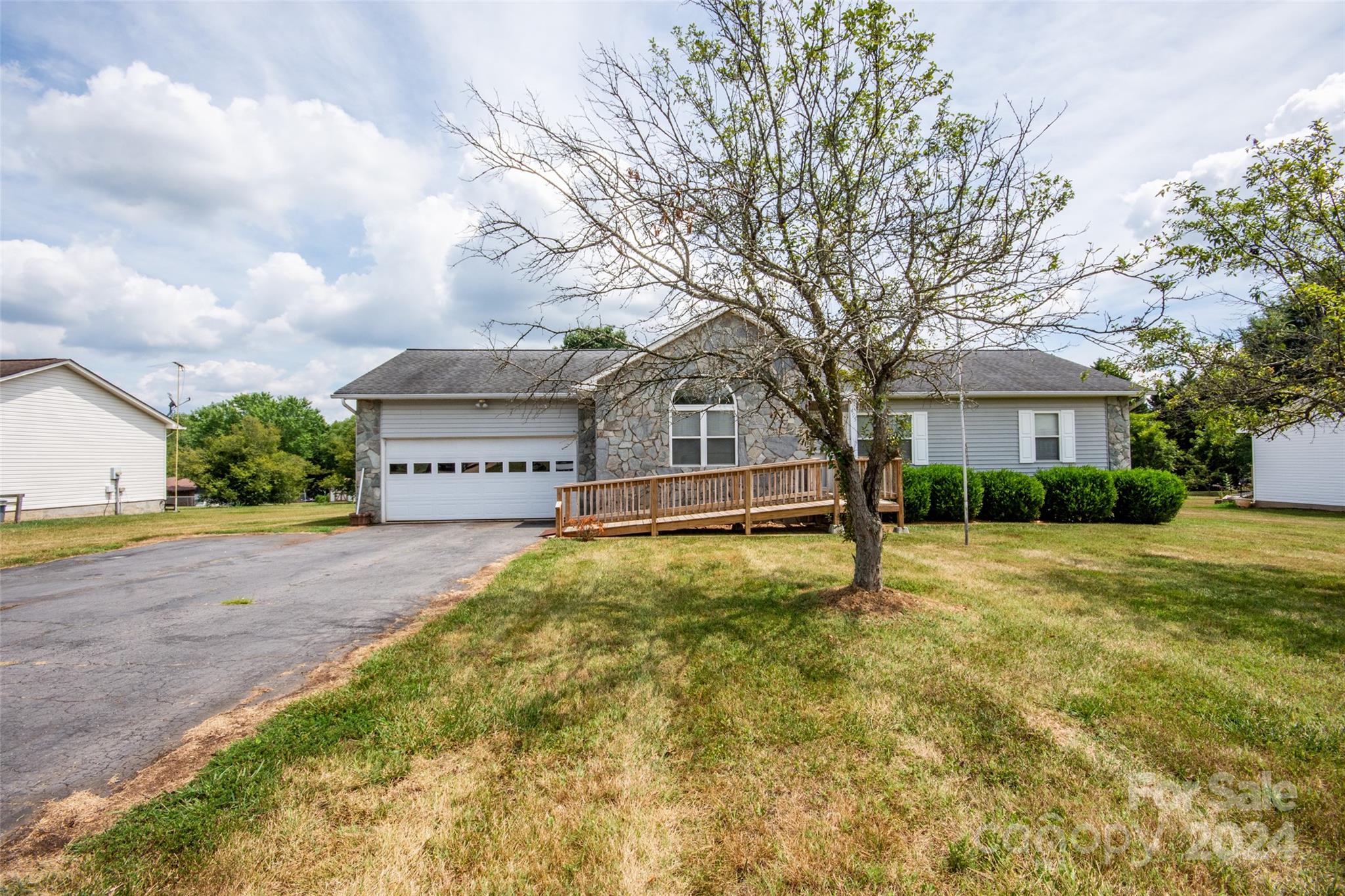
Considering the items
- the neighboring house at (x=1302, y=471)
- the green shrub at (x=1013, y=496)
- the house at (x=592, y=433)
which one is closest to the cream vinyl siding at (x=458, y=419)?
the house at (x=592, y=433)

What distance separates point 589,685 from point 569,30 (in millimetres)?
5932

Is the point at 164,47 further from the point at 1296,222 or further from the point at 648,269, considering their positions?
the point at 1296,222

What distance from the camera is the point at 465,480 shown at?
1408 centimetres

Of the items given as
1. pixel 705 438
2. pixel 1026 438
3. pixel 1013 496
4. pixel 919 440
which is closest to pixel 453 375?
pixel 705 438

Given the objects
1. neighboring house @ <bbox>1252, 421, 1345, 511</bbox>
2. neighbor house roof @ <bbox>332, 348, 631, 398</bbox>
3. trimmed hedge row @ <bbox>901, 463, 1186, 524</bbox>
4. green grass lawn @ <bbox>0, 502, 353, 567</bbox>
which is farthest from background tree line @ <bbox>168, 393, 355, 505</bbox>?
neighboring house @ <bbox>1252, 421, 1345, 511</bbox>

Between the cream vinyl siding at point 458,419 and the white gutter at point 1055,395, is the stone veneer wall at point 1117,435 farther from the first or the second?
the cream vinyl siding at point 458,419

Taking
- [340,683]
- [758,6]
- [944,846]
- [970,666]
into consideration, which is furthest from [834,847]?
[758,6]

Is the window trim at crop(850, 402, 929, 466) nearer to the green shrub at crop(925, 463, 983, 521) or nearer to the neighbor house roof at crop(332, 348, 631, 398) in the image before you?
the green shrub at crop(925, 463, 983, 521)

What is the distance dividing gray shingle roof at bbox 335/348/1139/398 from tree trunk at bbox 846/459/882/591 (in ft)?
26.1

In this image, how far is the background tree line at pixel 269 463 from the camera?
1154 inches

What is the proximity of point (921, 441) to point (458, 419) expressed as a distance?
11.3 m

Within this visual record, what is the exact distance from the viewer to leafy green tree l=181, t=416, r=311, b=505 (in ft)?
95.7

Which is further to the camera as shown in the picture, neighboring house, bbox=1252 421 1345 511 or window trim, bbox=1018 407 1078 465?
neighboring house, bbox=1252 421 1345 511

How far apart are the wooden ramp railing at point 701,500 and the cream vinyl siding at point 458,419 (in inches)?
143
